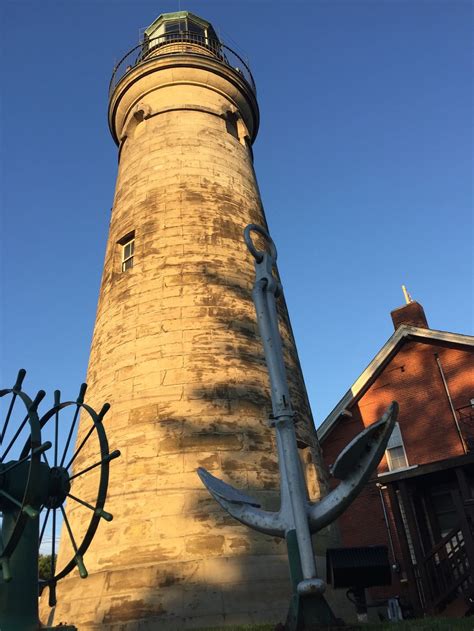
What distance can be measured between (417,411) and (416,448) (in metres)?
1.10

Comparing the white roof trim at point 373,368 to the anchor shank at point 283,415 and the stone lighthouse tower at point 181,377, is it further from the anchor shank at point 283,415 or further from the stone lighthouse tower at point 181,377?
the anchor shank at point 283,415

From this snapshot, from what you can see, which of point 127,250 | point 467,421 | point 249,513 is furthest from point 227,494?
point 467,421

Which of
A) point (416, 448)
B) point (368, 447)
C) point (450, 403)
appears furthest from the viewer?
point (416, 448)

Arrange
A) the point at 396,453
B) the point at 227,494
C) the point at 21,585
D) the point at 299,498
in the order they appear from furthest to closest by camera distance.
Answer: the point at 396,453 → the point at 21,585 → the point at 227,494 → the point at 299,498

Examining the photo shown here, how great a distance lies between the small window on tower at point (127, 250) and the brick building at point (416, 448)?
799cm

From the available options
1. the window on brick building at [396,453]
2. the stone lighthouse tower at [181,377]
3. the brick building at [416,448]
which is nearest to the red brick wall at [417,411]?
the brick building at [416,448]

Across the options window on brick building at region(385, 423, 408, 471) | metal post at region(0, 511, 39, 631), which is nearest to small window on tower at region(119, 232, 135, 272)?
metal post at region(0, 511, 39, 631)

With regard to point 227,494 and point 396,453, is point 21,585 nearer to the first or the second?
point 227,494

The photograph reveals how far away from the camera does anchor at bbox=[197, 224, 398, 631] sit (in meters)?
4.66

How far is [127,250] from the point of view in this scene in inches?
558

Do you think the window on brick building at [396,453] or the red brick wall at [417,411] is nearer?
the red brick wall at [417,411]

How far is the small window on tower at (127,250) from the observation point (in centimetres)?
1379

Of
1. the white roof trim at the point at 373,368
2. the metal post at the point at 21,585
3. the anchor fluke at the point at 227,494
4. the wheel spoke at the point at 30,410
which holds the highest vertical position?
the white roof trim at the point at 373,368

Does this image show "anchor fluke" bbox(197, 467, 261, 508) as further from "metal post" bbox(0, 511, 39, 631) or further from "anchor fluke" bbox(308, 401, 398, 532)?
"metal post" bbox(0, 511, 39, 631)
